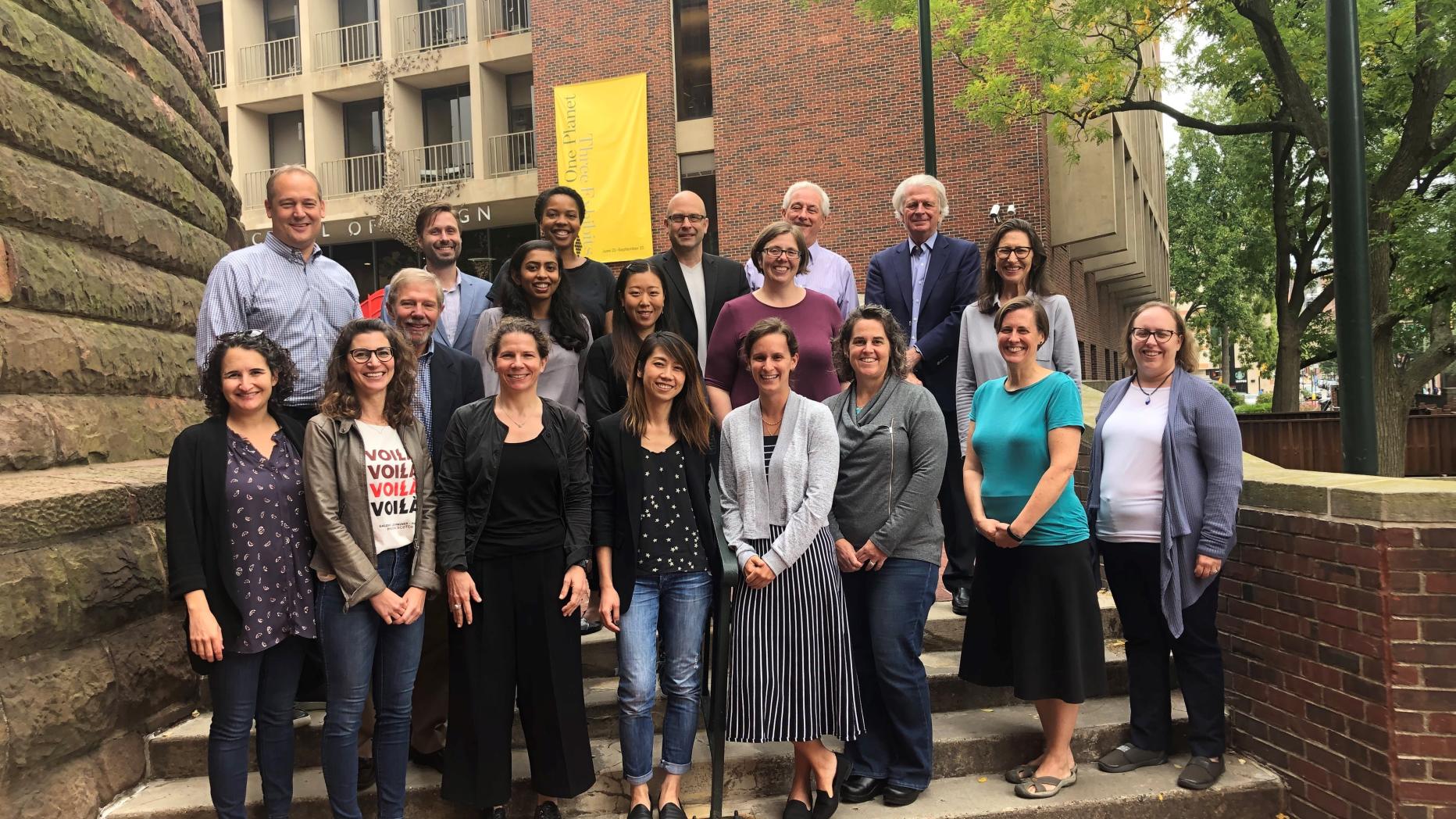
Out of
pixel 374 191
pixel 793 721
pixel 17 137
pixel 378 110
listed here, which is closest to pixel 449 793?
pixel 793 721

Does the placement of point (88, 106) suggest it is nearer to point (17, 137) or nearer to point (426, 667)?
point (17, 137)

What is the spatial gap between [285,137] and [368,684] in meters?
25.9

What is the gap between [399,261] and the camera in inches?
989

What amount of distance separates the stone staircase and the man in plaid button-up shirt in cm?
164

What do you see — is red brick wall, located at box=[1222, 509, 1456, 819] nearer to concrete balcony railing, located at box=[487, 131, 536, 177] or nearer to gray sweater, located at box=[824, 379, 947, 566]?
gray sweater, located at box=[824, 379, 947, 566]

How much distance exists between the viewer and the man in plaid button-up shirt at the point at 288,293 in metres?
4.03

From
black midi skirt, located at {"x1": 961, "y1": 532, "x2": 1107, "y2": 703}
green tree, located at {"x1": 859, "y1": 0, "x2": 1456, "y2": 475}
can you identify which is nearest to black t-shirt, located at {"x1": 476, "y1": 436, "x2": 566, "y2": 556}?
black midi skirt, located at {"x1": 961, "y1": 532, "x2": 1107, "y2": 703}

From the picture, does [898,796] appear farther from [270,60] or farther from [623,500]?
[270,60]

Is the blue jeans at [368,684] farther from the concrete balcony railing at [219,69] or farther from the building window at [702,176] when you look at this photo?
the concrete balcony railing at [219,69]

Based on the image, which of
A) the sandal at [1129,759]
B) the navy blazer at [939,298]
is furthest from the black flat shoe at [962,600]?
the sandal at [1129,759]

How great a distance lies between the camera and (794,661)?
386cm

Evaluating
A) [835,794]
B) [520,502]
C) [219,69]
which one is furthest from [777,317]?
[219,69]

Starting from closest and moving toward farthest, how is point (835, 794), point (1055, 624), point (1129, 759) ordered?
point (835, 794)
point (1055, 624)
point (1129, 759)

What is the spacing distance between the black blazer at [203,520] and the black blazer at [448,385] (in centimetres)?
91
